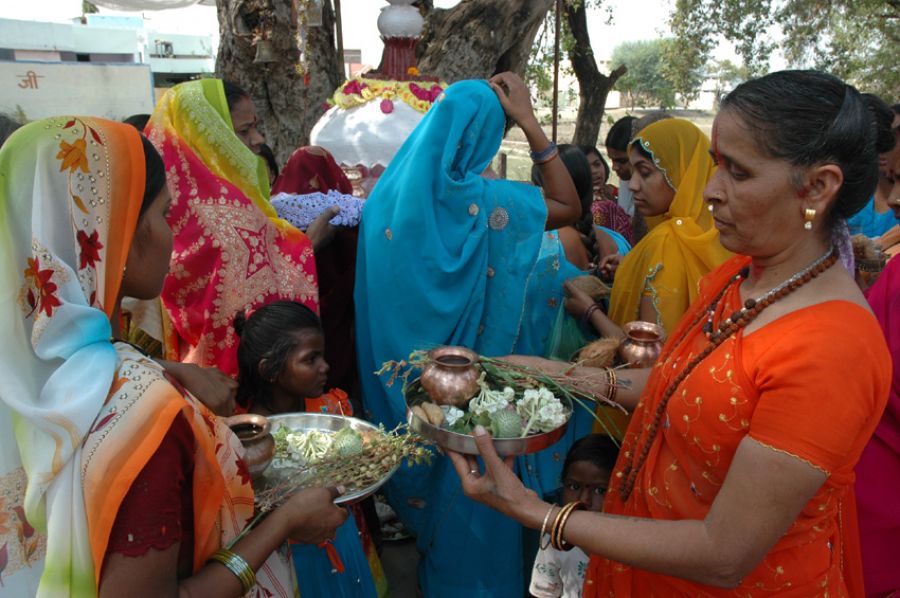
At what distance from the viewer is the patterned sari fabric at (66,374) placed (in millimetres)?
1307

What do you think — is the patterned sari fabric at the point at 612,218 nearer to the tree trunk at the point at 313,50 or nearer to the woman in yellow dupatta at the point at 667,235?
A: the woman in yellow dupatta at the point at 667,235

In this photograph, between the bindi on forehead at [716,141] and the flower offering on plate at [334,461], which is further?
the flower offering on plate at [334,461]

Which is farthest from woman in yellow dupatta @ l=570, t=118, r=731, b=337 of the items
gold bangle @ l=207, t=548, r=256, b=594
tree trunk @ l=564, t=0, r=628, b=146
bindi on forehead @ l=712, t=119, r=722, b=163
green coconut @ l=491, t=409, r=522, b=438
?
tree trunk @ l=564, t=0, r=628, b=146

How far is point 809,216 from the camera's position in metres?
1.47

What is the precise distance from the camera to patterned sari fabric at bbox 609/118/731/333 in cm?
281

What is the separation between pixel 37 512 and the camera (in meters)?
1.38

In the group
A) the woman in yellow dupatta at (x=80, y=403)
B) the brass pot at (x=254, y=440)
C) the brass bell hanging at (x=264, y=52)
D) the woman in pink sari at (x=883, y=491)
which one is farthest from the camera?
the brass bell hanging at (x=264, y=52)

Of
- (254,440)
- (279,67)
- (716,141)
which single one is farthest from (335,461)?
(279,67)

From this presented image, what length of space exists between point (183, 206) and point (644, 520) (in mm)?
2198

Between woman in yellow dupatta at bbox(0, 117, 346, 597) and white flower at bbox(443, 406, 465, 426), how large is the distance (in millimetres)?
786

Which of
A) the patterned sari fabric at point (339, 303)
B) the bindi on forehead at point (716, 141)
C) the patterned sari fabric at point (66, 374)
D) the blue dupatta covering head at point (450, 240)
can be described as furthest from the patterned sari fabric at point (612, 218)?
the patterned sari fabric at point (66, 374)

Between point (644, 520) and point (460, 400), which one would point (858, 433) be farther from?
point (460, 400)

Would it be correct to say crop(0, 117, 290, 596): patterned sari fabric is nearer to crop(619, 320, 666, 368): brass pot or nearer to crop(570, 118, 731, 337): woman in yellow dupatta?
crop(619, 320, 666, 368): brass pot

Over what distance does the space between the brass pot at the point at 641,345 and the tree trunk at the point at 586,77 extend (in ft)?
30.0
